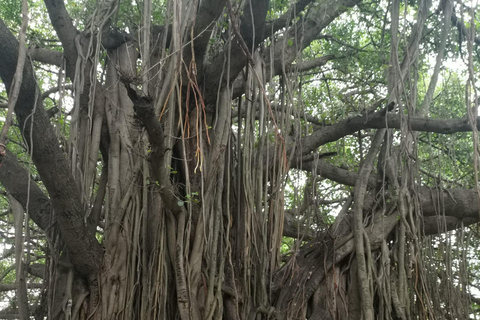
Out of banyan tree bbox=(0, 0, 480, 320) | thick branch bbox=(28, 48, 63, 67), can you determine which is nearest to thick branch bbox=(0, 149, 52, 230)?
banyan tree bbox=(0, 0, 480, 320)

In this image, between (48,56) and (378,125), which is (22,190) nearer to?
(48,56)

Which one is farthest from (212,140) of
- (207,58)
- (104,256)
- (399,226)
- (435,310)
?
(435,310)

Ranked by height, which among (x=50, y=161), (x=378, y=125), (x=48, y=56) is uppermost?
(x=48, y=56)

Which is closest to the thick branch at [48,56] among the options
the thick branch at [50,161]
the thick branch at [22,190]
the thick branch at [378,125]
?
the thick branch at [22,190]

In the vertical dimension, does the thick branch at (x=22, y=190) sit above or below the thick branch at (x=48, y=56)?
below

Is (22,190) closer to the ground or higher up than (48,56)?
closer to the ground

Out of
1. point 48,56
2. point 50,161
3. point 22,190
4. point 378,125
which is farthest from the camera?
point 48,56

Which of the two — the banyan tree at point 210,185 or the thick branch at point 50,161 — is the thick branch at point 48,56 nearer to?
the banyan tree at point 210,185

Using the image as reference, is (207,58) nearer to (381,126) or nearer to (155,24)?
(155,24)

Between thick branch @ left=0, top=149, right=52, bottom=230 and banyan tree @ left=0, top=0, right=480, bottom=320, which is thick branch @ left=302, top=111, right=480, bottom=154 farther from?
thick branch @ left=0, top=149, right=52, bottom=230

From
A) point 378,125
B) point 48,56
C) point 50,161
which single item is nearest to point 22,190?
point 50,161

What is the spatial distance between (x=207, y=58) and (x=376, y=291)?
5.47 feet

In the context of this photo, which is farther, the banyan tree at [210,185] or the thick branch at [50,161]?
the banyan tree at [210,185]

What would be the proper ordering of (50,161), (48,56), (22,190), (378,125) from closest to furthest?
(50,161), (22,190), (378,125), (48,56)
